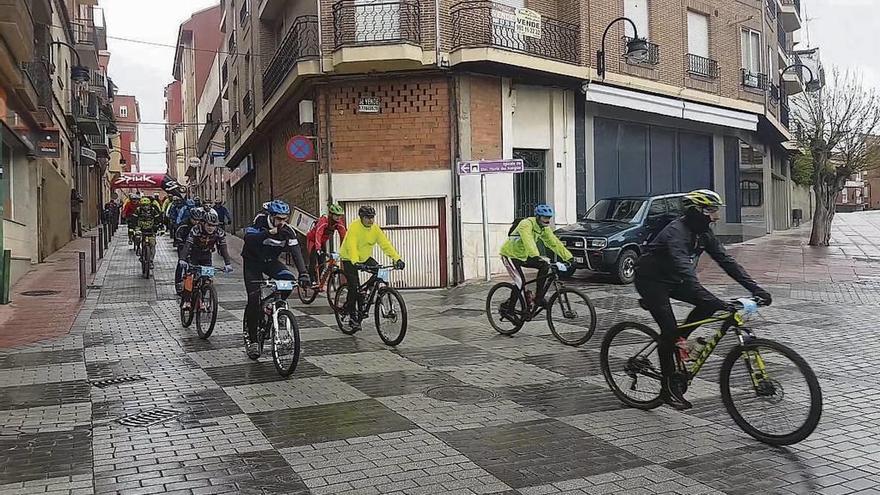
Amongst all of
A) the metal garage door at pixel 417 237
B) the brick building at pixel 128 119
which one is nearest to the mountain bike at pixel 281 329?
the metal garage door at pixel 417 237

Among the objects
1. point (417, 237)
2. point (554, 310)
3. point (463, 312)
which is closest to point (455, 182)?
point (417, 237)

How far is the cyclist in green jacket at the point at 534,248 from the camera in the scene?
9641 mm

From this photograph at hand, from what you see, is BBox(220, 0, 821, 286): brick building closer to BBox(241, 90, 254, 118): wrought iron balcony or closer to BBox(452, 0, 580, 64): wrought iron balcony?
BBox(452, 0, 580, 64): wrought iron balcony

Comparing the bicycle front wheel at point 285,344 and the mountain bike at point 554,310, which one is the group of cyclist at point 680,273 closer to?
the mountain bike at point 554,310

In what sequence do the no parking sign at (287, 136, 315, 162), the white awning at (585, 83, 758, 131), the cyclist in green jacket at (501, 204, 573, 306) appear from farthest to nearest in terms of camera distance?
1. the white awning at (585, 83, 758, 131)
2. the no parking sign at (287, 136, 315, 162)
3. the cyclist in green jacket at (501, 204, 573, 306)

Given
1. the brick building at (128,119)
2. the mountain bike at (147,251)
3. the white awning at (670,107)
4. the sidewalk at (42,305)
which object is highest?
the brick building at (128,119)

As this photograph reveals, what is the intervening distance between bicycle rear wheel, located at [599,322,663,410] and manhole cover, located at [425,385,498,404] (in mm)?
1059

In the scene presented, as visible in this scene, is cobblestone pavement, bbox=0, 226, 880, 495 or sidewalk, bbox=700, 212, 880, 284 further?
sidewalk, bbox=700, 212, 880, 284

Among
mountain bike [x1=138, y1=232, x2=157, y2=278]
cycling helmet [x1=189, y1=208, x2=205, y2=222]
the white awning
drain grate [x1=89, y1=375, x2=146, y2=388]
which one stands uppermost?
the white awning

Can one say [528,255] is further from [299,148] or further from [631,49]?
[631,49]

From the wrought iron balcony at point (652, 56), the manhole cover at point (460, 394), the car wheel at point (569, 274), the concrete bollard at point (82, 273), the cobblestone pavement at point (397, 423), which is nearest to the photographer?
the cobblestone pavement at point (397, 423)

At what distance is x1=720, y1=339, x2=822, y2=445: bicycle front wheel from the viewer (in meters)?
5.10

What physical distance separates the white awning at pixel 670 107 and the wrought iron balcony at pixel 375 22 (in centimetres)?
491

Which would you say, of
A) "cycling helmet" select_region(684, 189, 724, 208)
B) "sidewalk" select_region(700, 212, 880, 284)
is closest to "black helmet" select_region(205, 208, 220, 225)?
"cycling helmet" select_region(684, 189, 724, 208)
